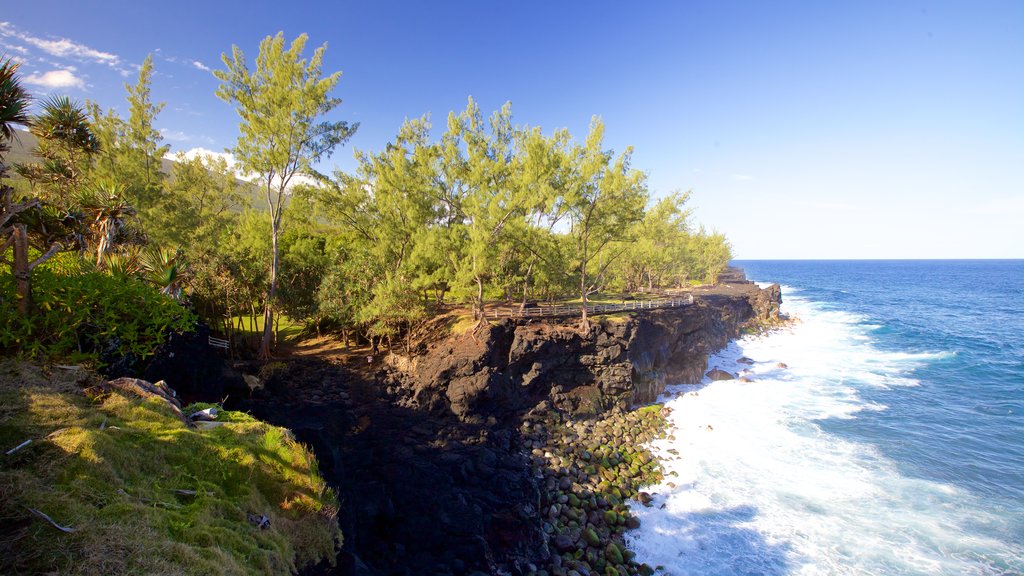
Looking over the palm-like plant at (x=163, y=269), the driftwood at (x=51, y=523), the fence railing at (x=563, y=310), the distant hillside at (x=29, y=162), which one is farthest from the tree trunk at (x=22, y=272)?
the fence railing at (x=563, y=310)

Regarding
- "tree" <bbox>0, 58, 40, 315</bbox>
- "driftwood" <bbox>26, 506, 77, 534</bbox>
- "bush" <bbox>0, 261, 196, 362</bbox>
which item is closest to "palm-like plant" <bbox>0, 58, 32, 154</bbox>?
"tree" <bbox>0, 58, 40, 315</bbox>

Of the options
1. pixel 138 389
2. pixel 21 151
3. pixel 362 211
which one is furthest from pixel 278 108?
pixel 21 151

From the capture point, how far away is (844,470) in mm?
21906

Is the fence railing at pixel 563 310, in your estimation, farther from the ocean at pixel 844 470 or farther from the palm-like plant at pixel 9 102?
the palm-like plant at pixel 9 102

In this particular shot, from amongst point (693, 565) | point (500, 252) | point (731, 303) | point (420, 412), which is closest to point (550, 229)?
point (500, 252)

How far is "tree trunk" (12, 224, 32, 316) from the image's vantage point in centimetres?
982

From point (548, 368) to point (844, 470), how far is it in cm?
1815

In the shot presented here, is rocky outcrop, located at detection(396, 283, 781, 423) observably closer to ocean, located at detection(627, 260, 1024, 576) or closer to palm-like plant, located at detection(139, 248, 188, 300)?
ocean, located at detection(627, 260, 1024, 576)

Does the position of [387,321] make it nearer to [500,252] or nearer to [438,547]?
[500,252]

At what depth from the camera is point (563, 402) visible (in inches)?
1104

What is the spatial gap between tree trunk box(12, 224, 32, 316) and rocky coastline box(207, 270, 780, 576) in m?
7.78

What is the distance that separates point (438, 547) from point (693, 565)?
34.2ft

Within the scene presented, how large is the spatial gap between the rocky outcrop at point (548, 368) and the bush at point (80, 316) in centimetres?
1514

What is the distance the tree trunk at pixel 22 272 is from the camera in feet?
32.2
